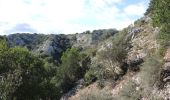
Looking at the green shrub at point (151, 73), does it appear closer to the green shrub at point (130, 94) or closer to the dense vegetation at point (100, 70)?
the dense vegetation at point (100, 70)

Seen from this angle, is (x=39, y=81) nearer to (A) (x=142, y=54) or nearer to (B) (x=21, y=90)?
(B) (x=21, y=90)

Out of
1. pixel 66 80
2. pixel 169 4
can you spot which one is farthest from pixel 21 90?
pixel 66 80

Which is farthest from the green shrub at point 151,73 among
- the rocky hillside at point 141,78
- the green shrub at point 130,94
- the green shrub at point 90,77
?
the green shrub at point 90,77

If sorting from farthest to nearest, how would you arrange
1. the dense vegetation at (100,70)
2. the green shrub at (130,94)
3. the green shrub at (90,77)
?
the green shrub at (90,77) < the dense vegetation at (100,70) < the green shrub at (130,94)

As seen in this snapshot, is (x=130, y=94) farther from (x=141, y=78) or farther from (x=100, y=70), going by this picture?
(x=100, y=70)

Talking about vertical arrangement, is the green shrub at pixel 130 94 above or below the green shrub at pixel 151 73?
below

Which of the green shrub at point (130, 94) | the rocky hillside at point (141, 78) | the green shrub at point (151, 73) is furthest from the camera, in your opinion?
the green shrub at point (151, 73)

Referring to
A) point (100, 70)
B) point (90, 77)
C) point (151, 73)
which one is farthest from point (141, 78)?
point (90, 77)

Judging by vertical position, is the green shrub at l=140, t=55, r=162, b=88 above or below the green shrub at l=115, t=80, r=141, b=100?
above

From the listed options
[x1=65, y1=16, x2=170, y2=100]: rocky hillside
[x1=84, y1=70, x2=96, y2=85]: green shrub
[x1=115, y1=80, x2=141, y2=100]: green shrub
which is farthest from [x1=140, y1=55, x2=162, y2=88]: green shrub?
[x1=84, y1=70, x2=96, y2=85]: green shrub

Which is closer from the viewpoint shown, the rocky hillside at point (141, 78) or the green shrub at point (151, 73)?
the rocky hillside at point (141, 78)

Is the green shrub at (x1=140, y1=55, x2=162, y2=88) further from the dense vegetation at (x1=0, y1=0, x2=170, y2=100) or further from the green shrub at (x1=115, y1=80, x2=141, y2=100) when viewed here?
the green shrub at (x1=115, y1=80, x2=141, y2=100)

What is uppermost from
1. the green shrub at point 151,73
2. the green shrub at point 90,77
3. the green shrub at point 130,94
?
the green shrub at point 151,73

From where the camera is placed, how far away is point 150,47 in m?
69.6
